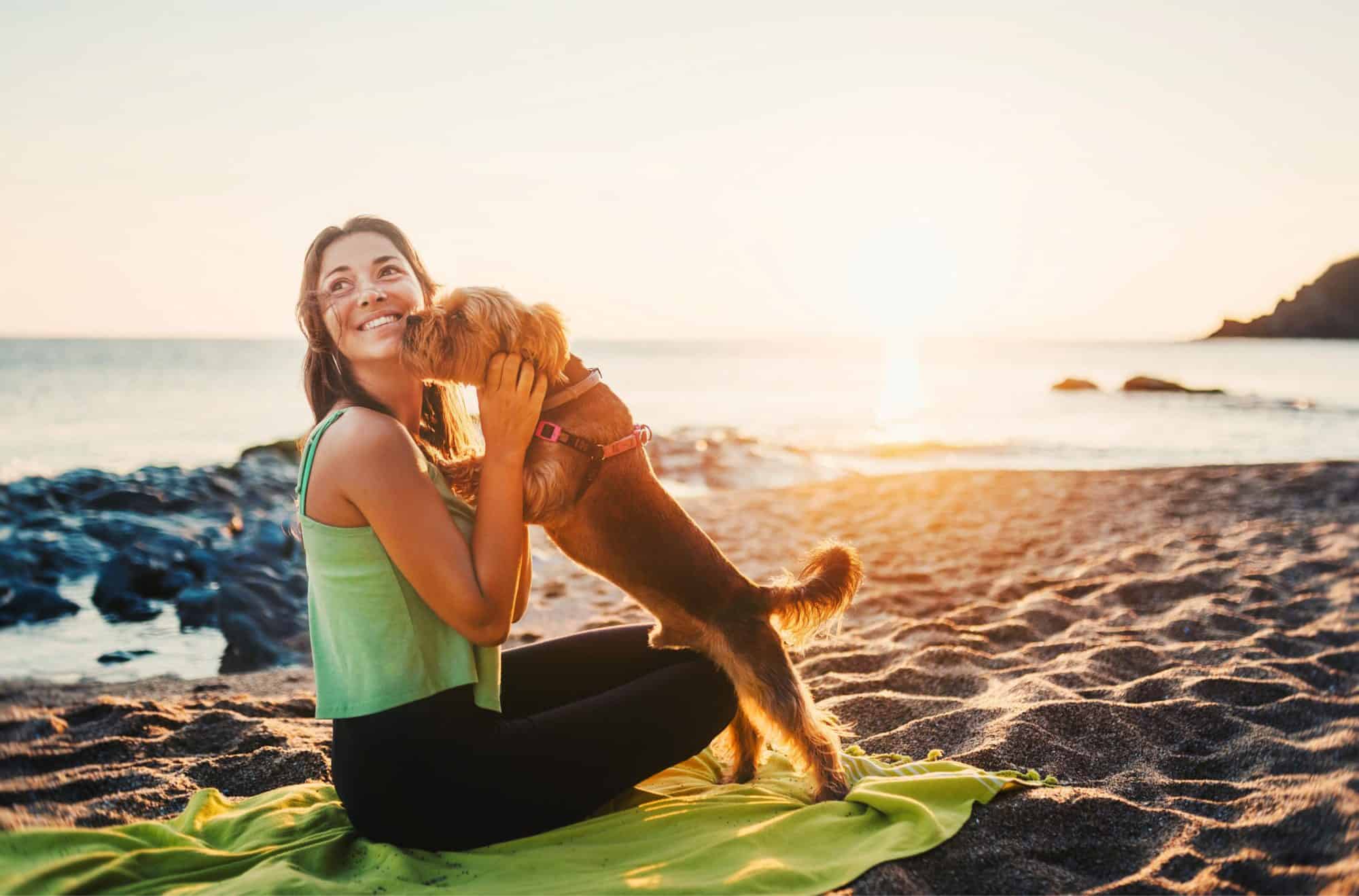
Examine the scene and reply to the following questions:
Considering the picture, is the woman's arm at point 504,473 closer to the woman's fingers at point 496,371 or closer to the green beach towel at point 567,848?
the woman's fingers at point 496,371

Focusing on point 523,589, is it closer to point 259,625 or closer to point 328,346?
point 328,346

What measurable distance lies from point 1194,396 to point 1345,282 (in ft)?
176

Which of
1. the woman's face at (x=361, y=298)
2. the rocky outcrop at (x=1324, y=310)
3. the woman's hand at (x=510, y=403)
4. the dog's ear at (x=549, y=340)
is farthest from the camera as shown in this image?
the rocky outcrop at (x=1324, y=310)

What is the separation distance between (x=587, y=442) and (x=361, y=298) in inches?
35.8

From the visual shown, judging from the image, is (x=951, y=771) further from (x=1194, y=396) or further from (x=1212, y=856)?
(x=1194, y=396)

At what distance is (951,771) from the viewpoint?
3059 millimetres

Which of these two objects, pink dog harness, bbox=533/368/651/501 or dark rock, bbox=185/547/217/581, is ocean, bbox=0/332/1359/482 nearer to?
dark rock, bbox=185/547/217/581

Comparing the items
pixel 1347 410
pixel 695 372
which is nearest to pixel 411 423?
pixel 1347 410

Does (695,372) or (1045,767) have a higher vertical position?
(695,372)

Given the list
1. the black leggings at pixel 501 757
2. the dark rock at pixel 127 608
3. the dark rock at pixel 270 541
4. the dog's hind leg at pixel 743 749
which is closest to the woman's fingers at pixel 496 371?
the black leggings at pixel 501 757

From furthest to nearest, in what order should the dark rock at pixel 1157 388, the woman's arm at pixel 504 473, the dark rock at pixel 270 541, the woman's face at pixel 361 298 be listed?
the dark rock at pixel 1157 388, the dark rock at pixel 270 541, the woman's face at pixel 361 298, the woman's arm at pixel 504 473

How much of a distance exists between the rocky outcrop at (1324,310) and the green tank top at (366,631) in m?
81.0

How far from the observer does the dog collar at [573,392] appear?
3311 mm

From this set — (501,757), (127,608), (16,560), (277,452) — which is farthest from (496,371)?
(277,452)
